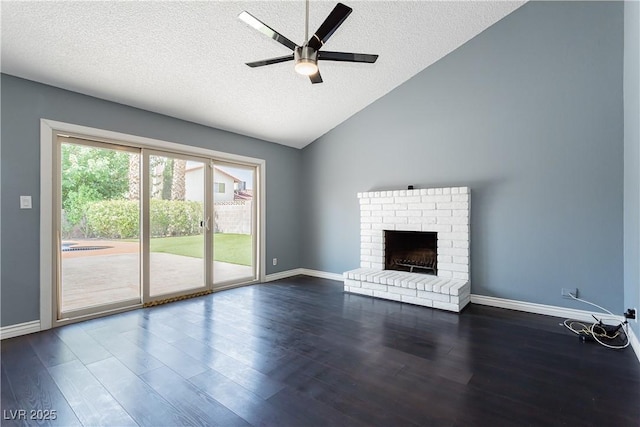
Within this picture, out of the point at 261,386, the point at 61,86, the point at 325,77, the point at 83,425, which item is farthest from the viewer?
the point at 325,77

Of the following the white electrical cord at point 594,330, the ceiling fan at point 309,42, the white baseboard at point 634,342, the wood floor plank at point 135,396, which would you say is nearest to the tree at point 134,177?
the wood floor plank at point 135,396

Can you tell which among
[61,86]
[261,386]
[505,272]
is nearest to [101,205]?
[61,86]

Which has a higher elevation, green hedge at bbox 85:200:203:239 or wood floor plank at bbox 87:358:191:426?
green hedge at bbox 85:200:203:239

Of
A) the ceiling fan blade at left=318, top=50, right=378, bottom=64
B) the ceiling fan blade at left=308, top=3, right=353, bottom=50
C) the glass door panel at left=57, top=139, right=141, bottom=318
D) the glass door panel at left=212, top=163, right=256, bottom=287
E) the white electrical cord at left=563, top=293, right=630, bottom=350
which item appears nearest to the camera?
the ceiling fan blade at left=308, top=3, right=353, bottom=50

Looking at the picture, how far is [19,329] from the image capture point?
9.39 ft

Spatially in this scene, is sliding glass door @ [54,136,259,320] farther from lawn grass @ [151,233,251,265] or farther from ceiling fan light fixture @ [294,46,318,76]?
ceiling fan light fixture @ [294,46,318,76]

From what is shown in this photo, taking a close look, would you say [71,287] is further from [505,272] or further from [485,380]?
[505,272]

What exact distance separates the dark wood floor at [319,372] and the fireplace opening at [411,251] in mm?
1080

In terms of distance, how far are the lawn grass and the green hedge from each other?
98mm

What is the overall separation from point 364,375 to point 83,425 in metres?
1.70

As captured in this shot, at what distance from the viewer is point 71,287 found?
329 cm

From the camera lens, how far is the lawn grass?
4.04m

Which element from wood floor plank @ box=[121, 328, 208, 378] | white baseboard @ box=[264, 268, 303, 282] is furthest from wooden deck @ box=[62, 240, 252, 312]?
white baseboard @ box=[264, 268, 303, 282]

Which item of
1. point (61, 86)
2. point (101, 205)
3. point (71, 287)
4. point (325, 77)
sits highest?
point (325, 77)
